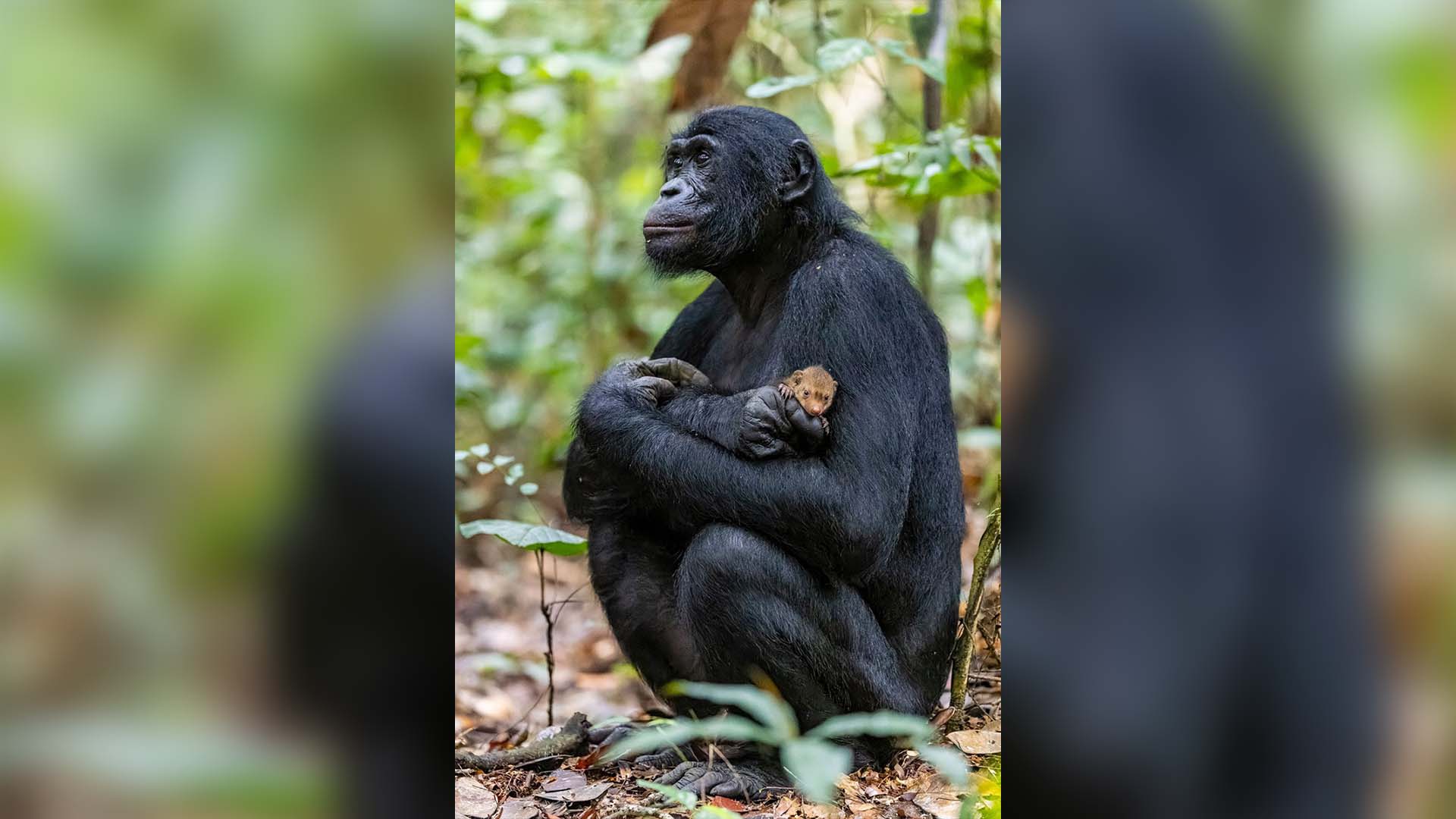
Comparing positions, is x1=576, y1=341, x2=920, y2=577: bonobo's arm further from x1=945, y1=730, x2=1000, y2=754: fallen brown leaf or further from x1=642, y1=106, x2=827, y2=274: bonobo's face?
x1=945, y1=730, x2=1000, y2=754: fallen brown leaf

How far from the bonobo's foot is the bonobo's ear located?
6.26ft

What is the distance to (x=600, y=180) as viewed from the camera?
8.48 m

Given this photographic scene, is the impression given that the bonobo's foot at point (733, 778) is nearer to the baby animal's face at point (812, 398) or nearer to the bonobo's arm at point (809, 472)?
the bonobo's arm at point (809, 472)

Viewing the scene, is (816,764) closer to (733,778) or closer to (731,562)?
(731,562)

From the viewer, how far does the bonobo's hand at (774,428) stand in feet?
11.5

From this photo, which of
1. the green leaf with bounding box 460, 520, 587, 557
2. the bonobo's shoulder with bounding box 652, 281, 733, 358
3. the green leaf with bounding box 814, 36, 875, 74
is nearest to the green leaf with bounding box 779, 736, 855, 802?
the green leaf with bounding box 460, 520, 587, 557

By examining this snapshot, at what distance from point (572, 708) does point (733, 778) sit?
7.00 feet
